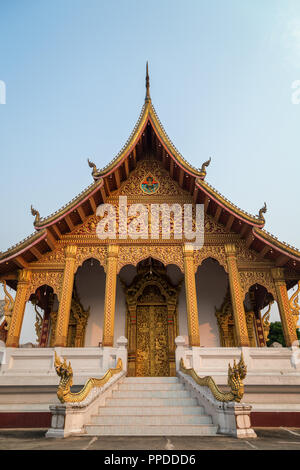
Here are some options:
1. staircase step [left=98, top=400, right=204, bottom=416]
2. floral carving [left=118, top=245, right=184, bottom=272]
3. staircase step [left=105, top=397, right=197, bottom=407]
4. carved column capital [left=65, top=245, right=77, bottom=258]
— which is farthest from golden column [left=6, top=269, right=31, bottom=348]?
staircase step [left=98, top=400, right=204, bottom=416]

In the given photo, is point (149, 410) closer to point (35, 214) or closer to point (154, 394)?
point (154, 394)

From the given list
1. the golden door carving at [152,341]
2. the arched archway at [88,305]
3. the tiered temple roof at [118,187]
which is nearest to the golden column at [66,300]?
the tiered temple roof at [118,187]

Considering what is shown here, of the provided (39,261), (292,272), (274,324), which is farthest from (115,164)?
(274,324)

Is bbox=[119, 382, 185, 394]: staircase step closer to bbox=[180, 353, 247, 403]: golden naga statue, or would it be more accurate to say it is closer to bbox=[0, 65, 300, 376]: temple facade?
bbox=[0, 65, 300, 376]: temple facade

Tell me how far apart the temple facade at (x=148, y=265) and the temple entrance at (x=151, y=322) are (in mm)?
34

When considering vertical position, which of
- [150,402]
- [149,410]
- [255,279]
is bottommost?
[149,410]

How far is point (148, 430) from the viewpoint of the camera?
4.46 meters

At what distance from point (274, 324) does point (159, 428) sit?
3712cm

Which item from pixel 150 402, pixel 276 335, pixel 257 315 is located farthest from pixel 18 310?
pixel 276 335

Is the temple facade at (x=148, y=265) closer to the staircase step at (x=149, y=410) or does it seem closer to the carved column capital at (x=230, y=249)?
the carved column capital at (x=230, y=249)

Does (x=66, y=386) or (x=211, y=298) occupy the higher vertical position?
(x=211, y=298)

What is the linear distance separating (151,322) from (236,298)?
3531mm

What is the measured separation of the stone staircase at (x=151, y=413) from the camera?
4449 millimetres

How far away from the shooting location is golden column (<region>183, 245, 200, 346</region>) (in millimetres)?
7863
